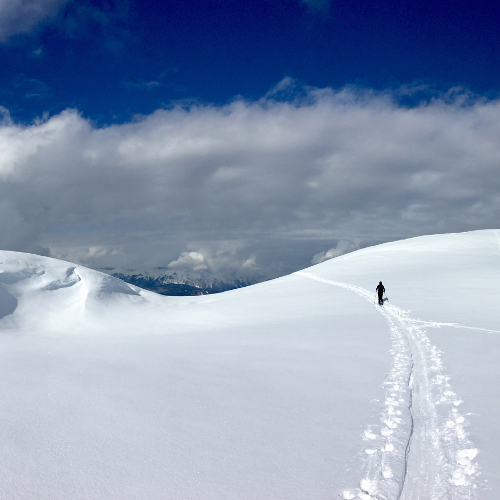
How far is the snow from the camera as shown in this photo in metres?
5.80

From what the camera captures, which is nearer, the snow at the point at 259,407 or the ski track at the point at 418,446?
the ski track at the point at 418,446

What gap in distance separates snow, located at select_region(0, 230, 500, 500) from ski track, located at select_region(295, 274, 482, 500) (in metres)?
0.03

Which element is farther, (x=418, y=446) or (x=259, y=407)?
(x=259, y=407)

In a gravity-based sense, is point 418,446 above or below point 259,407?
below

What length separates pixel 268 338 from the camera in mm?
16125

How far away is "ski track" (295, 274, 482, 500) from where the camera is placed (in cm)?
558

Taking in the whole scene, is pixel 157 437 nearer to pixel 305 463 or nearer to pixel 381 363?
pixel 305 463

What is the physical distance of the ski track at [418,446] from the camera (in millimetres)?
5582

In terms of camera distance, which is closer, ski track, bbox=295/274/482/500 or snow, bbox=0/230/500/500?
ski track, bbox=295/274/482/500

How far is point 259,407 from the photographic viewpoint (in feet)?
28.2

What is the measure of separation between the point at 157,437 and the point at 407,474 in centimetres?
465

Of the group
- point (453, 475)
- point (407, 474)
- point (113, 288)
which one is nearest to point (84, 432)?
point (407, 474)

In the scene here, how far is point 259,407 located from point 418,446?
138 inches

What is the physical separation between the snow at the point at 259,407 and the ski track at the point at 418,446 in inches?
1.2
